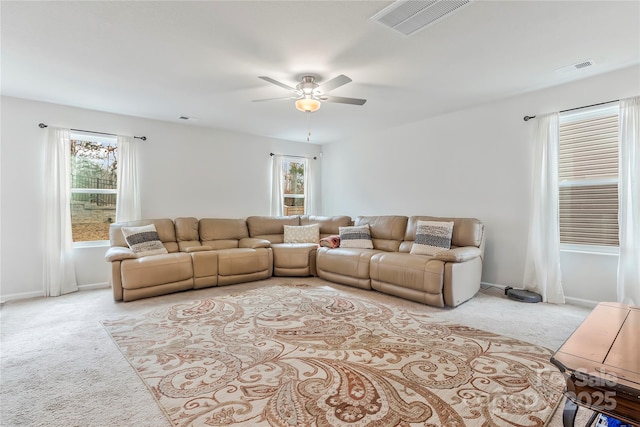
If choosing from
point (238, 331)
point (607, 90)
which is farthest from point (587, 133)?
point (238, 331)

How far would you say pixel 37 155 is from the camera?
13.5 ft

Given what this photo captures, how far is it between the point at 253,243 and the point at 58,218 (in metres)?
2.69

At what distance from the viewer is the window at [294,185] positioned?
6.69 m

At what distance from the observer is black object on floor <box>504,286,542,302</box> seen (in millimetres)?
3584

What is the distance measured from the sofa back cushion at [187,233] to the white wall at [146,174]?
1.26 ft

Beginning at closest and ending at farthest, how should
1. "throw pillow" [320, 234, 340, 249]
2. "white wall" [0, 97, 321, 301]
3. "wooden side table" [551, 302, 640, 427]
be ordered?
"wooden side table" [551, 302, 640, 427]
"white wall" [0, 97, 321, 301]
"throw pillow" [320, 234, 340, 249]

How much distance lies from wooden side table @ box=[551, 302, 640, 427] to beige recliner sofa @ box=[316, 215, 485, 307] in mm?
1738

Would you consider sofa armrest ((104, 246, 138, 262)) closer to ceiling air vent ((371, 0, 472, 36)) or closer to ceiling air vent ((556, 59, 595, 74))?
ceiling air vent ((371, 0, 472, 36))

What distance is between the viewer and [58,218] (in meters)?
4.19

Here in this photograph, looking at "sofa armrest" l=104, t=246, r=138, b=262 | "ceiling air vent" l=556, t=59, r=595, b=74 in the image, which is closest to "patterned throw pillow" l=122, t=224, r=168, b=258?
"sofa armrest" l=104, t=246, r=138, b=262

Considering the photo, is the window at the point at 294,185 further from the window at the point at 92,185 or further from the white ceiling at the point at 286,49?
the window at the point at 92,185

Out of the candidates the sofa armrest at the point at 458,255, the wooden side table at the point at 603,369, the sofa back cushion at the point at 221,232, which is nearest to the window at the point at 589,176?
the sofa armrest at the point at 458,255

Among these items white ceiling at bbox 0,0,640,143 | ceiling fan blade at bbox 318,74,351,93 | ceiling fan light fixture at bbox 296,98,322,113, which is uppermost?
white ceiling at bbox 0,0,640,143

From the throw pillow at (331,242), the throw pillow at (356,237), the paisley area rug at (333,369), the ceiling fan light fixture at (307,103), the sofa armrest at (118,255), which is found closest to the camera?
the paisley area rug at (333,369)
